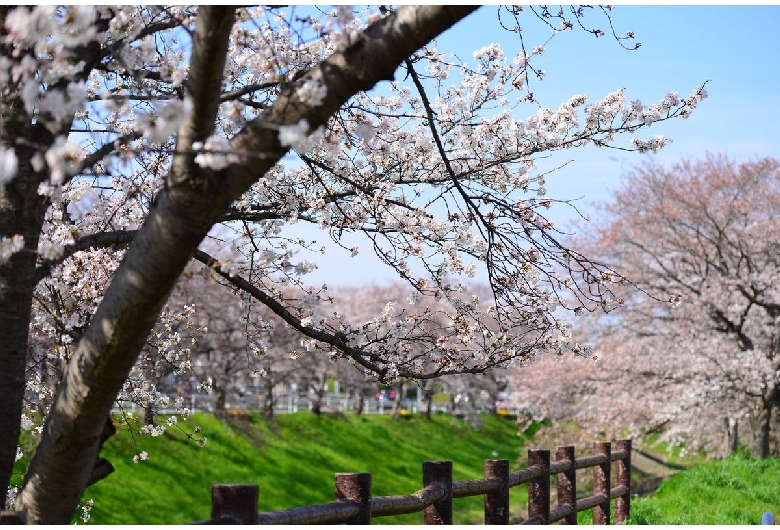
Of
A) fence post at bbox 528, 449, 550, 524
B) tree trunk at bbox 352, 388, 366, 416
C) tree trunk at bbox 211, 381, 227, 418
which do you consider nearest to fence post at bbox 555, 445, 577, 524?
fence post at bbox 528, 449, 550, 524

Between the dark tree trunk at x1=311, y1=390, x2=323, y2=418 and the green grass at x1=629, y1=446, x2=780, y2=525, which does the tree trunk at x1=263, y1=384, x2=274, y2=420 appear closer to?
the dark tree trunk at x1=311, y1=390, x2=323, y2=418

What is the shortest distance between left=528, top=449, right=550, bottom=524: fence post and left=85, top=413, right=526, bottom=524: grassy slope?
13151mm

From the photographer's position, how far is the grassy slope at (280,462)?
20016 mm

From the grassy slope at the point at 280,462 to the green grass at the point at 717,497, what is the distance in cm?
964

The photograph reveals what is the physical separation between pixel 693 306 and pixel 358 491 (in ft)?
51.5

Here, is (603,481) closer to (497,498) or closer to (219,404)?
(497,498)

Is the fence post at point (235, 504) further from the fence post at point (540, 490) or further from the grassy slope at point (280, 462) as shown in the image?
the grassy slope at point (280, 462)

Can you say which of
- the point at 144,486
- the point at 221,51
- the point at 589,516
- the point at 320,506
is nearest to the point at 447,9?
the point at 221,51

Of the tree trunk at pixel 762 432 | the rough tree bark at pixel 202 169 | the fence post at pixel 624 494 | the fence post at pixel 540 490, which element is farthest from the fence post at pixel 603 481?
→ the tree trunk at pixel 762 432

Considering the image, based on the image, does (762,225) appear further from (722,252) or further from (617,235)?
(617,235)

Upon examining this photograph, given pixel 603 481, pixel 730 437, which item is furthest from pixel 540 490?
pixel 730 437

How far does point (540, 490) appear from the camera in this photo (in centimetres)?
759

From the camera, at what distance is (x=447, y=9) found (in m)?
3.24

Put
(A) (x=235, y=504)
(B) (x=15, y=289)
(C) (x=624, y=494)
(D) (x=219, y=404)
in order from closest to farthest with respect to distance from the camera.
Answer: (A) (x=235, y=504)
(B) (x=15, y=289)
(C) (x=624, y=494)
(D) (x=219, y=404)
